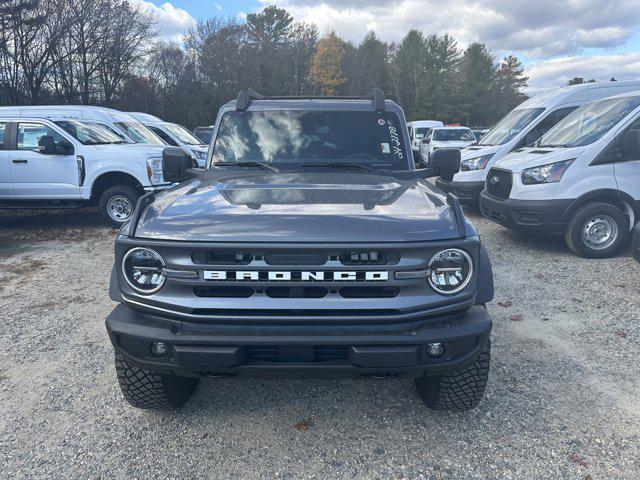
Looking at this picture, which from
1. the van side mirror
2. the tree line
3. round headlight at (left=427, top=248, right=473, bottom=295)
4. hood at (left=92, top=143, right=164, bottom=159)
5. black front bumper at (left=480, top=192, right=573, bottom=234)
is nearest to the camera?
round headlight at (left=427, top=248, right=473, bottom=295)

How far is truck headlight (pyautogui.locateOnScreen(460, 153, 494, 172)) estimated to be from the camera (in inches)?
346

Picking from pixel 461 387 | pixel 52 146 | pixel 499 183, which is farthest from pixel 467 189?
pixel 52 146

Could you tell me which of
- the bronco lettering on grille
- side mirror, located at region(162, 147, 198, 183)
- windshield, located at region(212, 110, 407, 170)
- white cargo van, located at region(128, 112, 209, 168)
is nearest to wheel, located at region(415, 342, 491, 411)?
the bronco lettering on grille

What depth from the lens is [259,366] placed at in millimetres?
2369

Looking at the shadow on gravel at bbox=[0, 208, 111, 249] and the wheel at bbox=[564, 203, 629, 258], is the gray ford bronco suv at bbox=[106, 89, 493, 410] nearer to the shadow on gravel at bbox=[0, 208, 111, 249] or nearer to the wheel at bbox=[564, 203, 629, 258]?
the wheel at bbox=[564, 203, 629, 258]

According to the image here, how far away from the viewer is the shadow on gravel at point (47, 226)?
27.7ft

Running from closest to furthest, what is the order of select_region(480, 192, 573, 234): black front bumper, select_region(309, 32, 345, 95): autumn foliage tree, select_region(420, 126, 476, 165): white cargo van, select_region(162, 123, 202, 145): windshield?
select_region(480, 192, 573, 234): black front bumper
select_region(162, 123, 202, 145): windshield
select_region(420, 126, 476, 165): white cargo van
select_region(309, 32, 345, 95): autumn foliage tree

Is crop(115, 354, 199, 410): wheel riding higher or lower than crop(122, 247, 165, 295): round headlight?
lower

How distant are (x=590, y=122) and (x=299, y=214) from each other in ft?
19.5

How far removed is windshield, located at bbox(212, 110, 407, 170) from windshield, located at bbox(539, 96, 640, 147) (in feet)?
12.6

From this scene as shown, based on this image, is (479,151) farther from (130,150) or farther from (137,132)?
(137,132)

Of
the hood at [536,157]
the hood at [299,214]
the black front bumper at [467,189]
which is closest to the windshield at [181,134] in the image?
the black front bumper at [467,189]

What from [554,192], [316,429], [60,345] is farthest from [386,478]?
[554,192]

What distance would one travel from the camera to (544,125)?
28.3 ft
